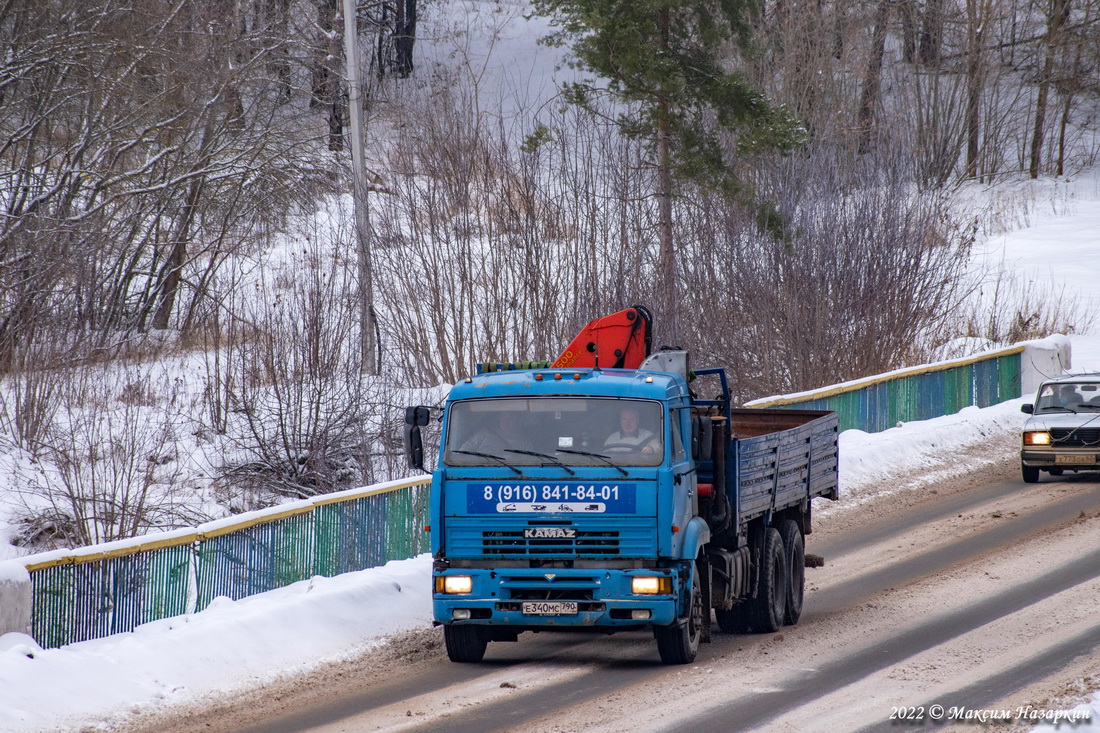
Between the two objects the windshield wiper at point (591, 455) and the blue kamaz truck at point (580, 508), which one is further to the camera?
the windshield wiper at point (591, 455)

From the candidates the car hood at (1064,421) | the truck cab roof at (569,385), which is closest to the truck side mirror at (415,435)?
the truck cab roof at (569,385)

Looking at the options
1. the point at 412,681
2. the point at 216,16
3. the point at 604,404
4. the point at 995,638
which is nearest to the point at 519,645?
the point at 412,681

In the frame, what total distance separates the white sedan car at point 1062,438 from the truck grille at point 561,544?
504 inches

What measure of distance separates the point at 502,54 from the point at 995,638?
56.2m

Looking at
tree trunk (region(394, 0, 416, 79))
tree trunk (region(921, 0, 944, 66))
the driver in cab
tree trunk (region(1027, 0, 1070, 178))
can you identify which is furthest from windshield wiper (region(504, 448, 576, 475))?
tree trunk (region(921, 0, 944, 66))

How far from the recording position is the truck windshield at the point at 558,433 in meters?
9.69

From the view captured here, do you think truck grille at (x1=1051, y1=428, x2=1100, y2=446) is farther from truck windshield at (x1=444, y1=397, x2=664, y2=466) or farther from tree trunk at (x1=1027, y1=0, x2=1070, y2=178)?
tree trunk at (x1=1027, y1=0, x2=1070, y2=178)

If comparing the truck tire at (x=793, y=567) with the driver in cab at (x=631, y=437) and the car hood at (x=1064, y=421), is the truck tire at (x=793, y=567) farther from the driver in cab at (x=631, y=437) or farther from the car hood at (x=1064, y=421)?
the car hood at (x=1064, y=421)

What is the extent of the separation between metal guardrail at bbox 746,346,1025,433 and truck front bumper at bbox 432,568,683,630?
36.3 feet

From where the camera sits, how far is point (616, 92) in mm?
28969

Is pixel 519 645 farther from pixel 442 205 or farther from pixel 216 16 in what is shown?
pixel 216 16

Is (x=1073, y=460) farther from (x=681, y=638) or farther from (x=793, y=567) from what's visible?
(x=681, y=638)

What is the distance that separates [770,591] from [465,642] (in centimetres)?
300

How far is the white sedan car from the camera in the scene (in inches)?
781
